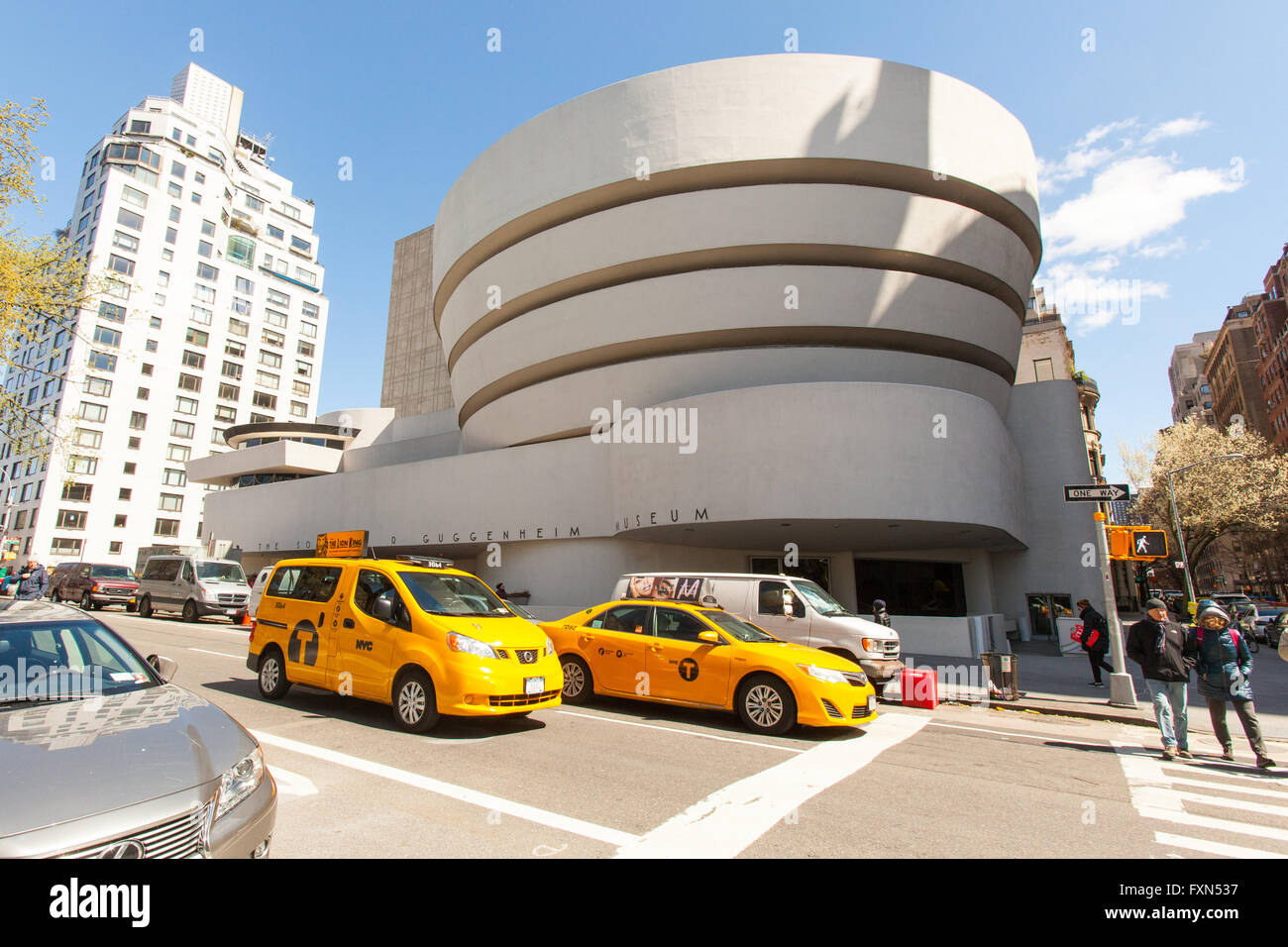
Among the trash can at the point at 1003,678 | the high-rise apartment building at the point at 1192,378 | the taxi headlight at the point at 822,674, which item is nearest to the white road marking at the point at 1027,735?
the taxi headlight at the point at 822,674

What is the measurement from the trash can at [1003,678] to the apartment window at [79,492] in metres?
69.2

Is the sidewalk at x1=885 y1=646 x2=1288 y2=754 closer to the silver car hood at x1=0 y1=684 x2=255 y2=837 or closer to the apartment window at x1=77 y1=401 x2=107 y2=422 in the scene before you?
the silver car hood at x1=0 y1=684 x2=255 y2=837

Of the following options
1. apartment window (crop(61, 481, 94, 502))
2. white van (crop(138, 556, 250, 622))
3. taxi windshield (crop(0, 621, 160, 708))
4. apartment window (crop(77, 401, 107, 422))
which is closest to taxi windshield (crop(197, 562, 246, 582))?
white van (crop(138, 556, 250, 622))

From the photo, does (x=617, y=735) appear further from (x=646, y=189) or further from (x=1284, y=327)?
(x=1284, y=327)

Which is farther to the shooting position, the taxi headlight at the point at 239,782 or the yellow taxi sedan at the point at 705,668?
the yellow taxi sedan at the point at 705,668

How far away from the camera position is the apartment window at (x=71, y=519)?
171 feet

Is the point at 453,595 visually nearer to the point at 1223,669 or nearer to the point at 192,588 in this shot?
the point at 1223,669

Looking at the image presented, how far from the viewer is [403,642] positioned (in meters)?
7.24

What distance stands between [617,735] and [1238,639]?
7.90m

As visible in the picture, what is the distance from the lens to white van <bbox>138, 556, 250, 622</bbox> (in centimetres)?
2138

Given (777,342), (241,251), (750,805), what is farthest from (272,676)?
(241,251)

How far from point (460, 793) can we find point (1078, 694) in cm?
1275

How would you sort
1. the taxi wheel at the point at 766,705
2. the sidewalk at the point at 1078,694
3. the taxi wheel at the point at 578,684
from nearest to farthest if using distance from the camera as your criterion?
the taxi wheel at the point at 766,705 < the taxi wheel at the point at 578,684 < the sidewalk at the point at 1078,694

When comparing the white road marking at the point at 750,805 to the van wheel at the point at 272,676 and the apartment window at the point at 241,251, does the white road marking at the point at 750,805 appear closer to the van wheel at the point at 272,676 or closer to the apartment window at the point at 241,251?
the van wheel at the point at 272,676
